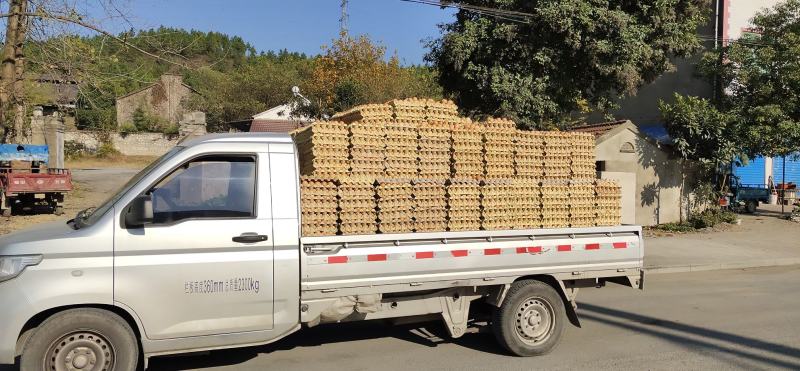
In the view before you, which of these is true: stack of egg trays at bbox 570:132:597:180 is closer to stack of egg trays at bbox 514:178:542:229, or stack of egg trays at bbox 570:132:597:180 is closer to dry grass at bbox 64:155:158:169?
stack of egg trays at bbox 514:178:542:229

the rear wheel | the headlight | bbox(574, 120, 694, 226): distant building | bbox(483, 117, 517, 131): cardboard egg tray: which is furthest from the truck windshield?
the rear wheel

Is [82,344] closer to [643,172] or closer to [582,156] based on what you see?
[582,156]

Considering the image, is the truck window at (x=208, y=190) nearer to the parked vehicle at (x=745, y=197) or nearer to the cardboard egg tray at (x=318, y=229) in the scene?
the cardboard egg tray at (x=318, y=229)

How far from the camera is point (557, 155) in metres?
6.02

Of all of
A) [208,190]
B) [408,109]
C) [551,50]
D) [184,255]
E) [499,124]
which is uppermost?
[551,50]

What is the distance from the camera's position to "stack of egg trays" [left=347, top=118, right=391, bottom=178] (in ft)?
17.0

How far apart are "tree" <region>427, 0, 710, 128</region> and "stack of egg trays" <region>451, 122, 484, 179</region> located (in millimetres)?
10366

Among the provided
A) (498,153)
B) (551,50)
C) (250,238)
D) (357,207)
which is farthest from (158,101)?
(250,238)

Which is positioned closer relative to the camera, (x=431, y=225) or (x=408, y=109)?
(x=431, y=225)

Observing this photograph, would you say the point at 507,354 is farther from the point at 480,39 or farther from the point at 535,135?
the point at 480,39

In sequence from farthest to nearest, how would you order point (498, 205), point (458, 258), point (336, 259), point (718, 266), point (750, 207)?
point (750, 207)
point (718, 266)
point (498, 205)
point (458, 258)
point (336, 259)

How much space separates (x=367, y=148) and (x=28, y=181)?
15.0 meters

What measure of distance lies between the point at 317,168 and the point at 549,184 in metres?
2.36

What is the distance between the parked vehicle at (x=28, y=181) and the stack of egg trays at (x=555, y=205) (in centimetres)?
1571
